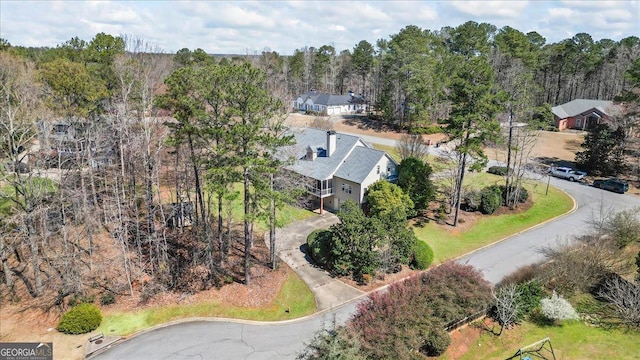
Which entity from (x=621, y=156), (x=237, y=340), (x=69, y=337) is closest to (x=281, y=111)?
(x=237, y=340)

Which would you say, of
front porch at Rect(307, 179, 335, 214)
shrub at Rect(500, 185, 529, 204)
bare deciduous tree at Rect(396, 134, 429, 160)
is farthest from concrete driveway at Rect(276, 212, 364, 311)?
shrub at Rect(500, 185, 529, 204)

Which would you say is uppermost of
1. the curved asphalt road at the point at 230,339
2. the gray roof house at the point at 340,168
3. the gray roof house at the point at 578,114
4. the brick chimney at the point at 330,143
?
the gray roof house at the point at 578,114

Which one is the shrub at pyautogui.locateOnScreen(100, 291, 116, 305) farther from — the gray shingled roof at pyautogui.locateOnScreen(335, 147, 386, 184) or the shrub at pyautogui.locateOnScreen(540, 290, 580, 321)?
the shrub at pyautogui.locateOnScreen(540, 290, 580, 321)

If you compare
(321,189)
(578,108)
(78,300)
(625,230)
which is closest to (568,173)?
(625,230)

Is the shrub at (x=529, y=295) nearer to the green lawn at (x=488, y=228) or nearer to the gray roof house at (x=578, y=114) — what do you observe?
the green lawn at (x=488, y=228)

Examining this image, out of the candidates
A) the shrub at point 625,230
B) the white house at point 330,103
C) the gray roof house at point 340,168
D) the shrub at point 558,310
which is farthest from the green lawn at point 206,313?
the white house at point 330,103

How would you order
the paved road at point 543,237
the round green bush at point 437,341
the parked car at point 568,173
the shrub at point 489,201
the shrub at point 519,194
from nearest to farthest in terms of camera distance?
the round green bush at point 437,341 < the paved road at point 543,237 < the shrub at point 489,201 < the shrub at point 519,194 < the parked car at point 568,173

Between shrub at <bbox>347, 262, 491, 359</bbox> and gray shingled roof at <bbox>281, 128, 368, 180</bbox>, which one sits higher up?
gray shingled roof at <bbox>281, 128, 368, 180</bbox>
